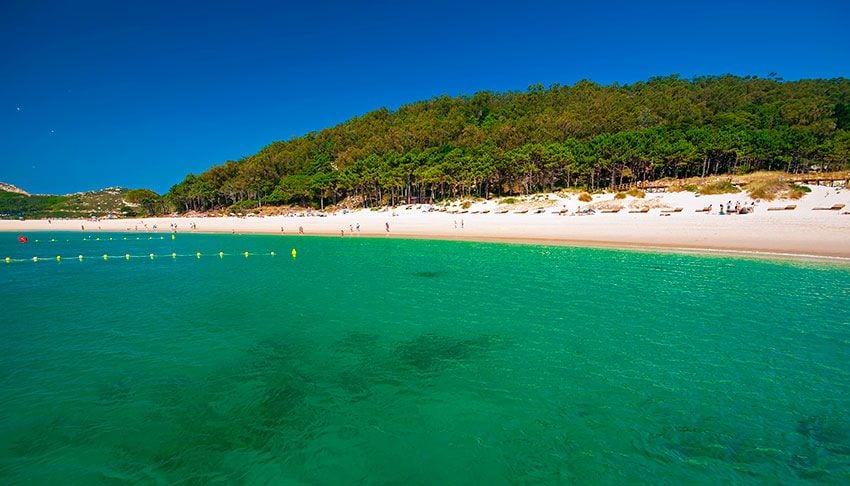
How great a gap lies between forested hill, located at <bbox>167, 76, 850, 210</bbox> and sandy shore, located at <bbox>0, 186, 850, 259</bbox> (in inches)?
586

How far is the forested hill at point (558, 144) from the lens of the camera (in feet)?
220

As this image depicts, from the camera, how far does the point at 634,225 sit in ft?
128

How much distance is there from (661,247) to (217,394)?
34.1 m

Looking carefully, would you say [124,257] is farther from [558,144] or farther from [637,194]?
[558,144]

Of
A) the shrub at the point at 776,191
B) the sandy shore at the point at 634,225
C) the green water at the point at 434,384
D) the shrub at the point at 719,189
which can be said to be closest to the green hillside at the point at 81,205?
the sandy shore at the point at 634,225

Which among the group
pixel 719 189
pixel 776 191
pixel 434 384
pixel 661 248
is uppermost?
pixel 719 189

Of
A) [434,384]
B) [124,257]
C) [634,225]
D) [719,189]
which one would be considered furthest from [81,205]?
[719,189]

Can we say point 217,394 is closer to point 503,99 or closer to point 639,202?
point 639,202

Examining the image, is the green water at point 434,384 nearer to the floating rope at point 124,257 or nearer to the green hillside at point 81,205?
the floating rope at point 124,257

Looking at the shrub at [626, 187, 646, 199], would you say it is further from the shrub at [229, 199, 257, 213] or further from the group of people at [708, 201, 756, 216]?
the shrub at [229, 199, 257, 213]

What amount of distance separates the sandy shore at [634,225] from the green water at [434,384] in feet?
39.9

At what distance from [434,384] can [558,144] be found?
70.8 meters

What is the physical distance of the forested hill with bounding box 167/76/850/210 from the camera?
67000mm

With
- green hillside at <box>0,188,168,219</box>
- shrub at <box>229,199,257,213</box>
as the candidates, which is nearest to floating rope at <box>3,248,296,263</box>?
shrub at <box>229,199,257,213</box>
